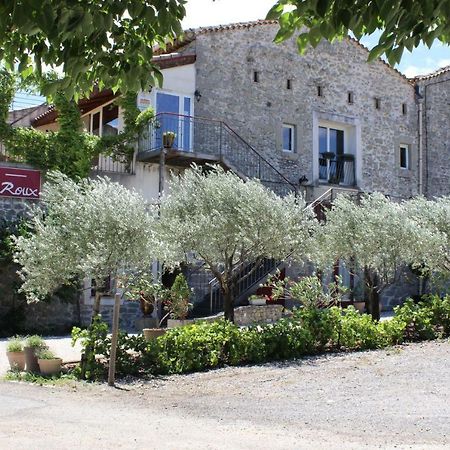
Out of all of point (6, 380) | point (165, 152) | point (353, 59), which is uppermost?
point (353, 59)

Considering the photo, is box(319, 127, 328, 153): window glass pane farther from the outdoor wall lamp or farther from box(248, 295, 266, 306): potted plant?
box(248, 295, 266, 306): potted plant

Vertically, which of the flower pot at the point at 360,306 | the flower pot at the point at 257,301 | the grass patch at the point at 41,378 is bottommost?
the grass patch at the point at 41,378

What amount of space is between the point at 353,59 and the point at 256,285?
9.95 meters

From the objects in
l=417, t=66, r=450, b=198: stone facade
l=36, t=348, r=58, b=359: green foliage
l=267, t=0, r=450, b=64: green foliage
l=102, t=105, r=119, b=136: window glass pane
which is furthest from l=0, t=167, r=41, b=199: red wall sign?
l=417, t=66, r=450, b=198: stone facade

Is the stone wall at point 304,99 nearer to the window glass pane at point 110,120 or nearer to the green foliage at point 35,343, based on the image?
the window glass pane at point 110,120

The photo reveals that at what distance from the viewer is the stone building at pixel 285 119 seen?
18.5 m

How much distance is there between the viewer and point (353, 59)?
23250mm

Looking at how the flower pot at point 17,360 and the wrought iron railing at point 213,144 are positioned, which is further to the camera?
the wrought iron railing at point 213,144

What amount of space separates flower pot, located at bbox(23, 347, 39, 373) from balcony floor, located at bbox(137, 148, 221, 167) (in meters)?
8.00

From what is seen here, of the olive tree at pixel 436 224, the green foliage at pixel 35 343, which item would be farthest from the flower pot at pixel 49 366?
the olive tree at pixel 436 224

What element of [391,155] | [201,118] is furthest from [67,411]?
[391,155]

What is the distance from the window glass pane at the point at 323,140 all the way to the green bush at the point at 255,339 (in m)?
9.15

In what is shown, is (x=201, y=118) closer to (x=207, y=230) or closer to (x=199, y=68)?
(x=199, y=68)

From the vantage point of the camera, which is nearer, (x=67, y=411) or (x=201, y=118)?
(x=67, y=411)
